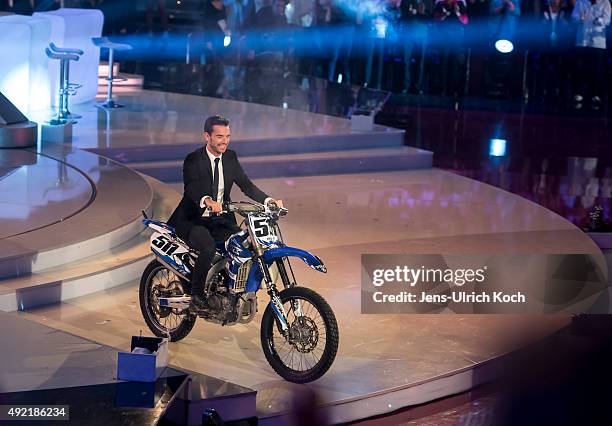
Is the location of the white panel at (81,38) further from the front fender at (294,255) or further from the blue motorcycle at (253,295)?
the front fender at (294,255)

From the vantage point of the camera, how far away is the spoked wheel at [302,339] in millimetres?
5344

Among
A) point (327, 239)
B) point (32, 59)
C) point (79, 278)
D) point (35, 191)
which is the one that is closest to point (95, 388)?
point (79, 278)

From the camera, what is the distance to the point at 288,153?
473 inches

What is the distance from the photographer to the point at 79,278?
6688 millimetres

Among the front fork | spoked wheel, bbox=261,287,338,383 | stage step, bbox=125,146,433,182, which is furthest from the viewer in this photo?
stage step, bbox=125,146,433,182

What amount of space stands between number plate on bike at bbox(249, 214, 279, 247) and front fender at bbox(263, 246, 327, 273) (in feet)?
0.15

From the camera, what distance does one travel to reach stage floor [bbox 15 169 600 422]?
5.67m

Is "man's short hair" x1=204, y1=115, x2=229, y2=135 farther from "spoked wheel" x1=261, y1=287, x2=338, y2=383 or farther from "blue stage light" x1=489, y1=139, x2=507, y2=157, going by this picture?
"blue stage light" x1=489, y1=139, x2=507, y2=157

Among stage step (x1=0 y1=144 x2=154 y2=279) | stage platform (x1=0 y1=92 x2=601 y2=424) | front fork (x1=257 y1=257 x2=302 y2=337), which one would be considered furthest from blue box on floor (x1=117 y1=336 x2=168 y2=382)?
stage step (x1=0 y1=144 x2=154 y2=279)

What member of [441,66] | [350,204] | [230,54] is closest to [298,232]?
[350,204]

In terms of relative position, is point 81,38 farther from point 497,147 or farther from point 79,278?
point 79,278

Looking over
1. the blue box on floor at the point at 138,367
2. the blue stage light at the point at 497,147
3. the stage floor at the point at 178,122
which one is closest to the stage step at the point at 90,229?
the blue box on floor at the point at 138,367

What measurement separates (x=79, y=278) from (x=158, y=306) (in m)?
0.83

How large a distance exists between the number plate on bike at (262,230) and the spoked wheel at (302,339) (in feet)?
0.84
